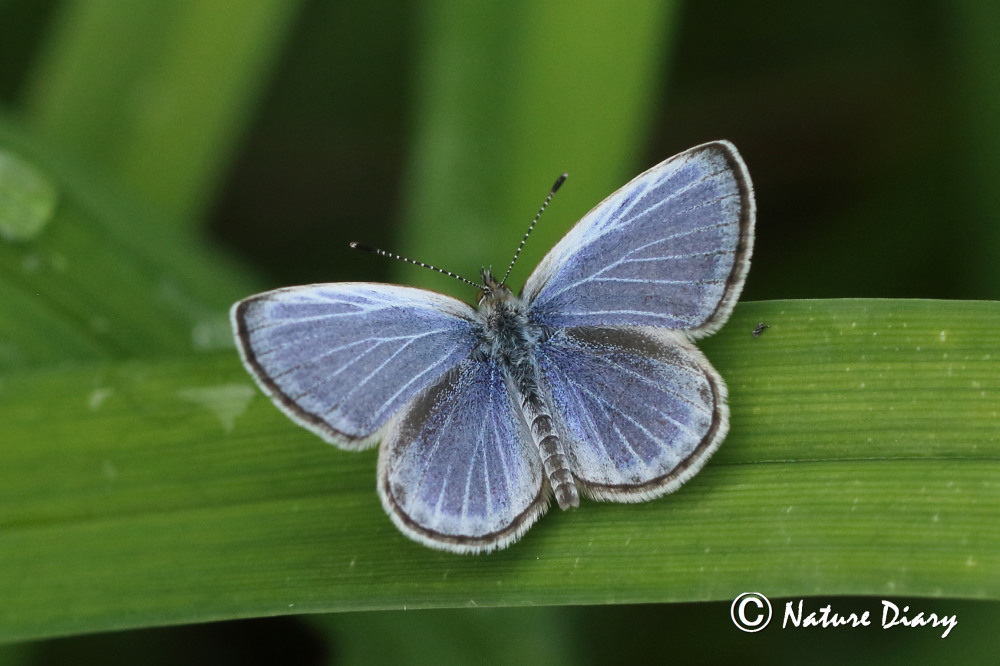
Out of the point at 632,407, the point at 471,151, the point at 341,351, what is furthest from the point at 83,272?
the point at 632,407

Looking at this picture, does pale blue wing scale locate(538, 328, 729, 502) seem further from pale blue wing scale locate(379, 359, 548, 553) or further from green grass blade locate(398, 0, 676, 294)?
green grass blade locate(398, 0, 676, 294)

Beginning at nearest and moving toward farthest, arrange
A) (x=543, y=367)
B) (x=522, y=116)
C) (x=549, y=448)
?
1. (x=549, y=448)
2. (x=543, y=367)
3. (x=522, y=116)

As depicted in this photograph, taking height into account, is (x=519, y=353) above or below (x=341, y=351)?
above

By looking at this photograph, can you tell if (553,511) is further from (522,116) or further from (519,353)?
(522,116)

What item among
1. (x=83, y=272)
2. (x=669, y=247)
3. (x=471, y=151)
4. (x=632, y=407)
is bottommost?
(x=83, y=272)

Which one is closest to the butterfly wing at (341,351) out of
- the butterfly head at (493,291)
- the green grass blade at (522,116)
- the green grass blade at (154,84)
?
the butterfly head at (493,291)

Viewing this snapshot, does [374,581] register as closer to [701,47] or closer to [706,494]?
[706,494]

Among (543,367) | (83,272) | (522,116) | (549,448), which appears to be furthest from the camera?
(522,116)
